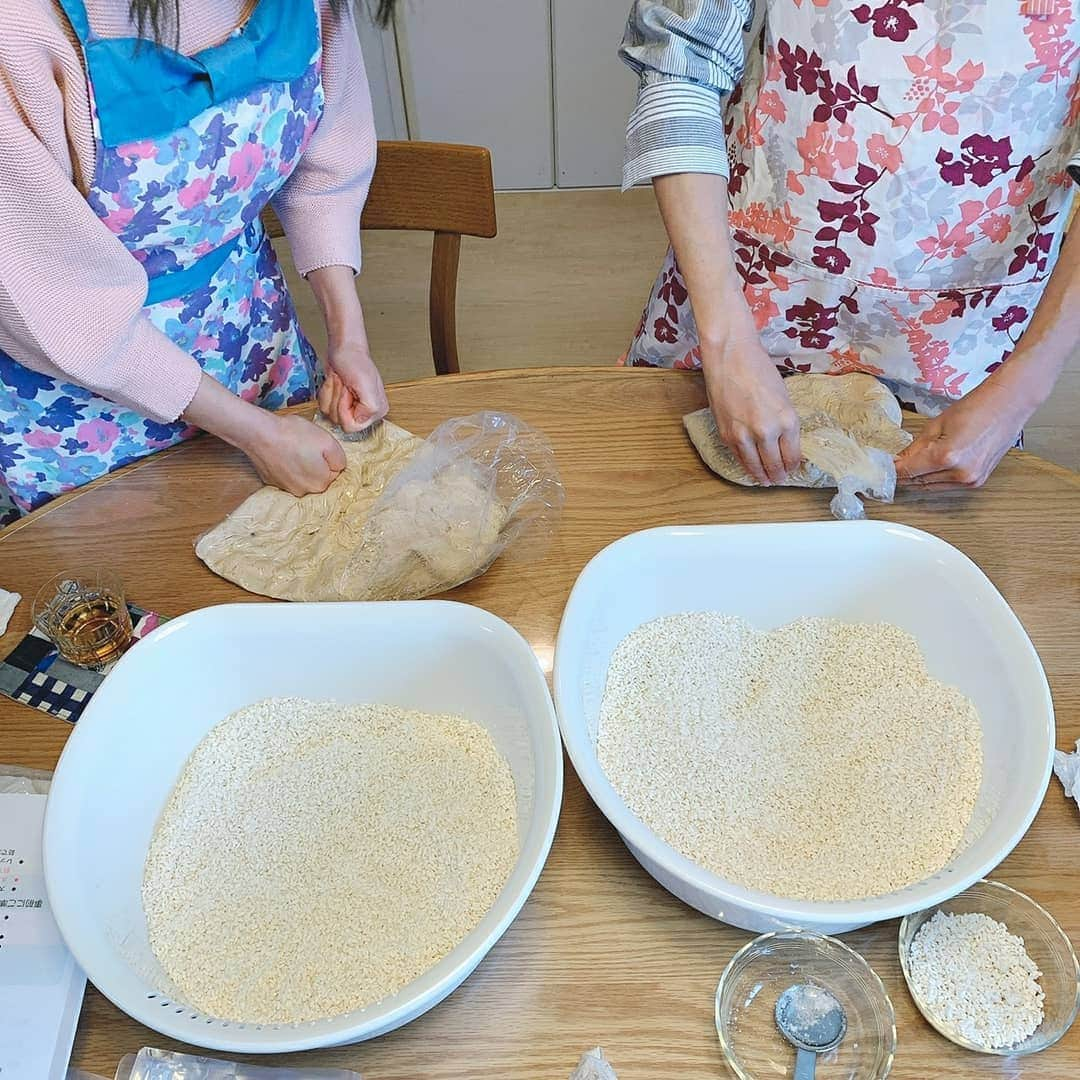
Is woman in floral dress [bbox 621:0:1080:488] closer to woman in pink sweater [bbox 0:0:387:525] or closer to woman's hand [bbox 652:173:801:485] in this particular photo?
woman's hand [bbox 652:173:801:485]

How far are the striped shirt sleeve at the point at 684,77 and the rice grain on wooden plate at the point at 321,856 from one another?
0.70 metres

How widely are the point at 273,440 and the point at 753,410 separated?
52 cm

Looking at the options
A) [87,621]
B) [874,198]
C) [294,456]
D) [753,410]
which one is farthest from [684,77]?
[87,621]

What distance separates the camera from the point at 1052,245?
112 cm

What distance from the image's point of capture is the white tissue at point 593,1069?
0.63 m

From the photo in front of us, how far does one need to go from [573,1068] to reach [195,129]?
3.00ft

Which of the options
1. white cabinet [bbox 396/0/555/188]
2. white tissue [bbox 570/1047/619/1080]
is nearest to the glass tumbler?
white tissue [bbox 570/1047/619/1080]

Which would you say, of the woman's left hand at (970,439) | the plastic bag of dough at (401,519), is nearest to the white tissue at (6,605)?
the plastic bag of dough at (401,519)

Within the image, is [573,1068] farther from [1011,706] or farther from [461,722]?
[1011,706]

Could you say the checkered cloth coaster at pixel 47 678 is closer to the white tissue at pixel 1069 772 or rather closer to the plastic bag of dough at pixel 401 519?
the plastic bag of dough at pixel 401 519

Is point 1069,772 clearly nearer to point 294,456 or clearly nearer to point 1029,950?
point 1029,950

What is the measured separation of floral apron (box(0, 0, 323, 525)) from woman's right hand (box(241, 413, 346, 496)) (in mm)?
206

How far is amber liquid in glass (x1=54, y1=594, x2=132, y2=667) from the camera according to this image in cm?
89

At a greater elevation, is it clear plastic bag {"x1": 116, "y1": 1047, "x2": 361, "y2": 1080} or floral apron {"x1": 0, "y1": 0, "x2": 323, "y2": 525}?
floral apron {"x1": 0, "y1": 0, "x2": 323, "y2": 525}
